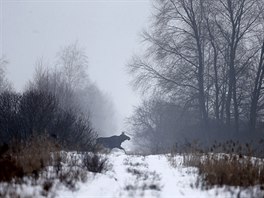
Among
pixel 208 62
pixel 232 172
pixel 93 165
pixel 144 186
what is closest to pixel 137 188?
pixel 144 186

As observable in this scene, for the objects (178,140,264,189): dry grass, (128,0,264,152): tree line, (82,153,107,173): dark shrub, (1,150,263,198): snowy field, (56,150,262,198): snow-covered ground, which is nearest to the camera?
(1,150,263,198): snowy field

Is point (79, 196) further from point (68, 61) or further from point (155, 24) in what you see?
point (68, 61)

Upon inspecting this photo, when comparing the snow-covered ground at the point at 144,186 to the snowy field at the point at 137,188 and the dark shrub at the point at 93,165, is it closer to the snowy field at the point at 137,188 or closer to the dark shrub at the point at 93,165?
the snowy field at the point at 137,188

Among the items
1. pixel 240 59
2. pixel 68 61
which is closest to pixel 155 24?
pixel 240 59

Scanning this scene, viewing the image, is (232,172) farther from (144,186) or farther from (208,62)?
(208,62)

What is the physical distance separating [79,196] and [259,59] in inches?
895

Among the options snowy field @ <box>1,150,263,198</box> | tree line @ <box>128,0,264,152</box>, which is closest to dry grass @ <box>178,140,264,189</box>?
snowy field @ <box>1,150,263,198</box>

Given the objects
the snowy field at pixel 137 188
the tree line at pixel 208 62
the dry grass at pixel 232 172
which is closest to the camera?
the snowy field at pixel 137 188

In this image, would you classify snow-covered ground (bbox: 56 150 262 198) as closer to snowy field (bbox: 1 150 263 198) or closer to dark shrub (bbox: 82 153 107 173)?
snowy field (bbox: 1 150 263 198)

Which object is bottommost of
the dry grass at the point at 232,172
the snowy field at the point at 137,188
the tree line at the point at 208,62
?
the snowy field at the point at 137,188

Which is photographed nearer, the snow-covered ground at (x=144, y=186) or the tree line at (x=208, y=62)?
the snow-covered ground at (x=144, y=186)

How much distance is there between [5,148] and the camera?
905cm

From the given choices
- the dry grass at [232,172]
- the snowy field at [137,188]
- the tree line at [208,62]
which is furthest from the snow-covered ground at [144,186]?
the tree line at [208,62]

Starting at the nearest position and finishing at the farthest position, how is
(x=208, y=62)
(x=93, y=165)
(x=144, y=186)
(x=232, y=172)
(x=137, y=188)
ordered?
(x=137, y=188), (x=144, y=186), (x=232, y=172), (x=93, y=165), (x=208, y=62)
